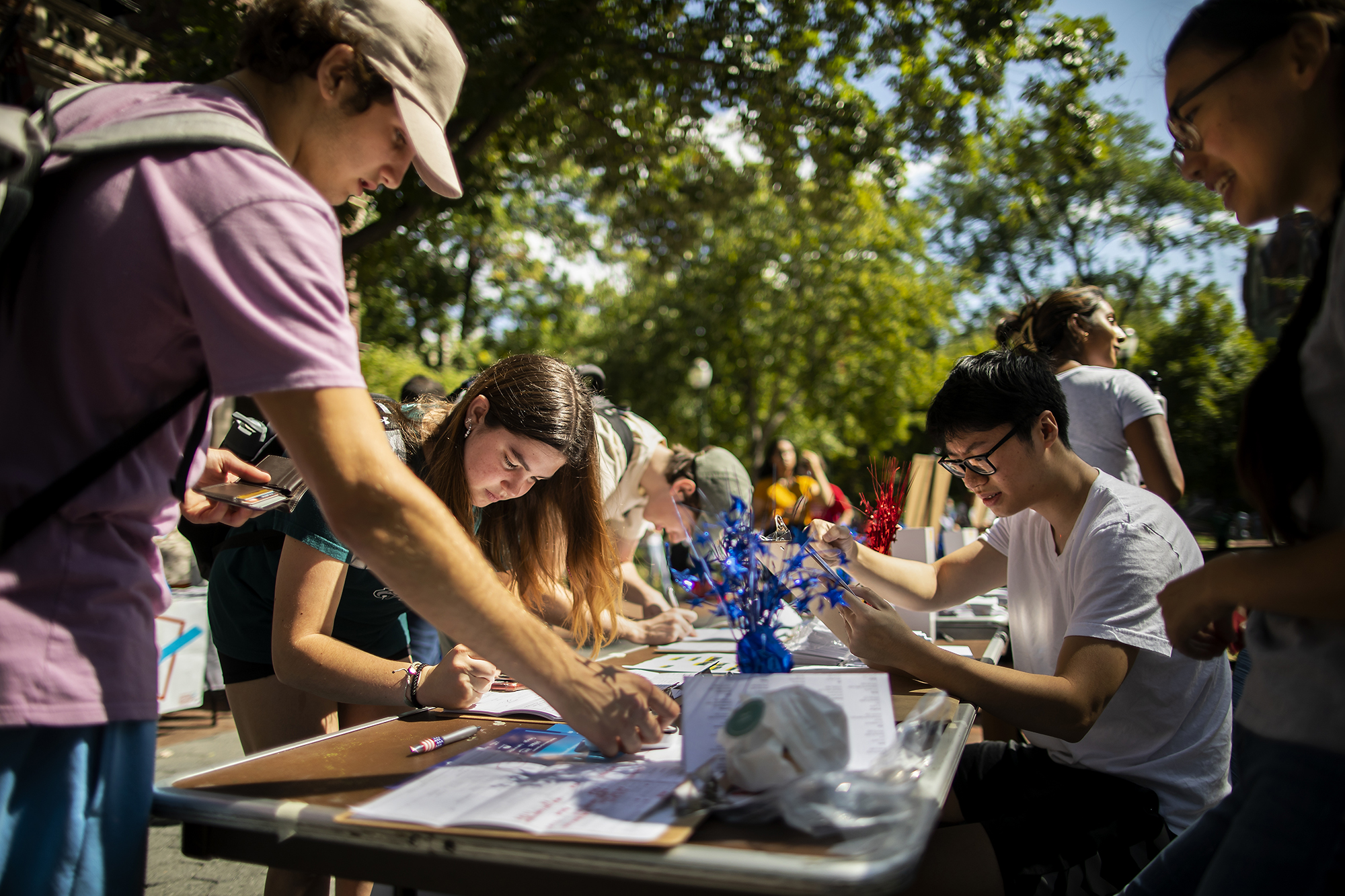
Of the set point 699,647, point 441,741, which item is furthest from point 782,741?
point 699,647

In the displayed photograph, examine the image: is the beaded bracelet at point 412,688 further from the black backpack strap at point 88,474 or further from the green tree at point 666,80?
the green tree at point 666,80

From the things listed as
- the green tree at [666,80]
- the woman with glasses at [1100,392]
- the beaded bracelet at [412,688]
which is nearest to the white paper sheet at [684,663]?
the beaded bracelet at [412,688]

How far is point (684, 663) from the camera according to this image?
2.45 metres

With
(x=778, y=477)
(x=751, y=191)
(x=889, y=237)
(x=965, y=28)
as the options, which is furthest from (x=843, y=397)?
(x=965, y=28)

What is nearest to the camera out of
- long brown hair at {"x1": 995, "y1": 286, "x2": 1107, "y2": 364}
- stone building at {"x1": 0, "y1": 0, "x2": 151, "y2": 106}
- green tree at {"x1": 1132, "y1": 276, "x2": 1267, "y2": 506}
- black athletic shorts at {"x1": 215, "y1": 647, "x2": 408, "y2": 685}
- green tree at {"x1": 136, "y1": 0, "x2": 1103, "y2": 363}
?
black athletic shorts at {"x1": 215, "y1": 647, "x2": 408, "y2": 685}

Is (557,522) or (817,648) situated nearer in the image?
(817,648)

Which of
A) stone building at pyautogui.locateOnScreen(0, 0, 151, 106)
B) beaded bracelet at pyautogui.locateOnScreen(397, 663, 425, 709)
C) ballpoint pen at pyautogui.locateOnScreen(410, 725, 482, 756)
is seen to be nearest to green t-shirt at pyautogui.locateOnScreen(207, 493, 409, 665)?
beaded bracelet at pyautogui.locateOnScreen(397, 663, 425, 709)

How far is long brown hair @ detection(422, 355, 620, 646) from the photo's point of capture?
229 centimetres

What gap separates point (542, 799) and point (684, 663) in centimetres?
134

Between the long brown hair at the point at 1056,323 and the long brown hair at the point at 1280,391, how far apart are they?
246 cm

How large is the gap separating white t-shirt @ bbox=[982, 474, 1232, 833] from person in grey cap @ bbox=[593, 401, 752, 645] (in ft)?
5.16

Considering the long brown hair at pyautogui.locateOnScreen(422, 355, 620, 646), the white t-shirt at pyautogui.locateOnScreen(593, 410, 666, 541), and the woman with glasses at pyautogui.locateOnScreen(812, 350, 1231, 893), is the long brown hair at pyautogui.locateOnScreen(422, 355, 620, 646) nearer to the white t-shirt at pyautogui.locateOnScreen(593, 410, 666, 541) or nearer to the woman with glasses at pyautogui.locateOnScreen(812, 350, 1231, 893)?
the woman with glasses at pyautogui.locateOnScreen(812, 350, 1231, 893)

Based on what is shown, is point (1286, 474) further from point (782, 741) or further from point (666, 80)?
point (666, 80)

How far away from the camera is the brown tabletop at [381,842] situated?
948 millimetres
